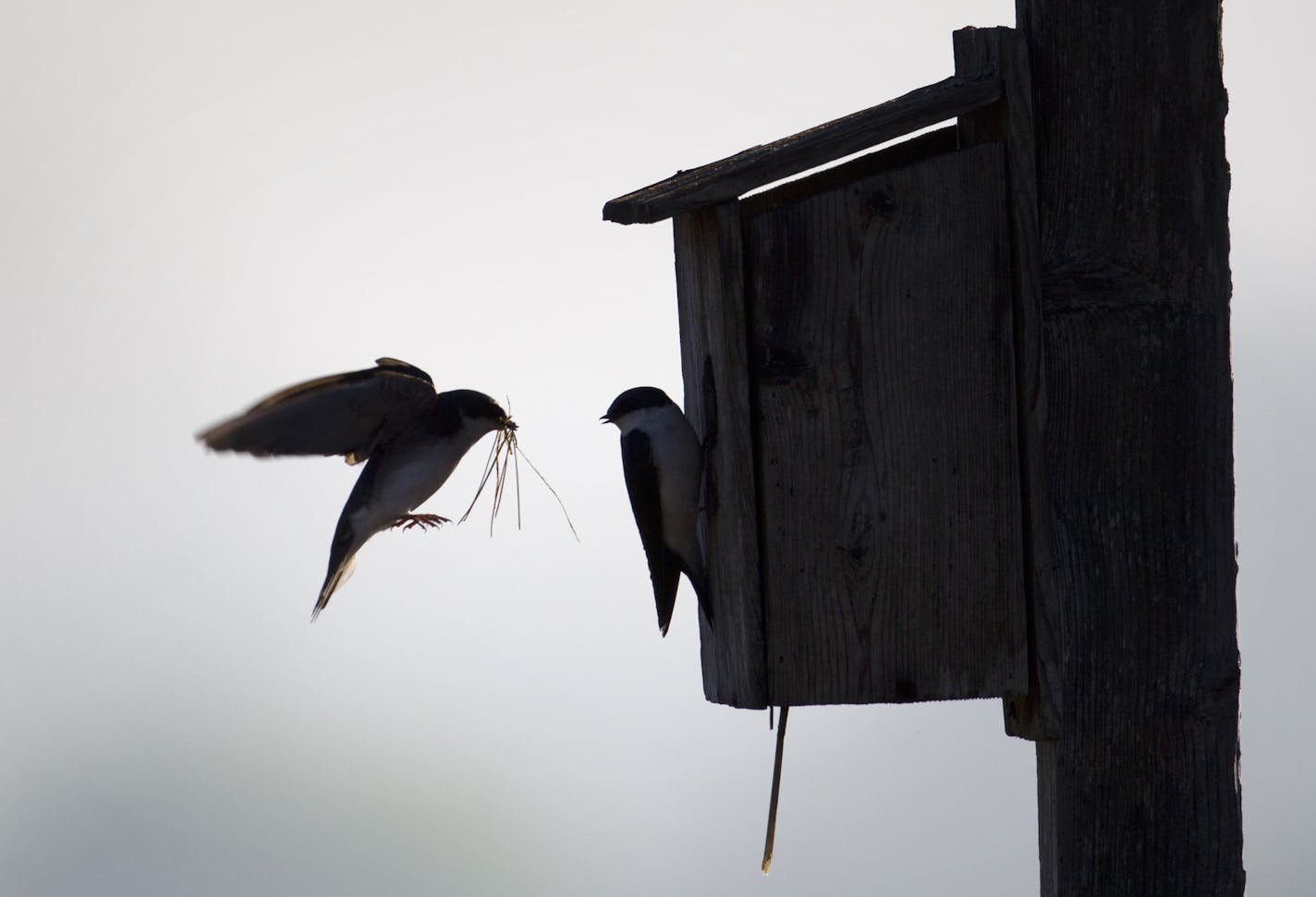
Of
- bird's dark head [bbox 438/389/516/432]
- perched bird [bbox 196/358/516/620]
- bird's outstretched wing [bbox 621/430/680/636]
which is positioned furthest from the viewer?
bird's dark head [bbox 438/389/516/432]

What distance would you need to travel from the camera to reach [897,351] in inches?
96.0

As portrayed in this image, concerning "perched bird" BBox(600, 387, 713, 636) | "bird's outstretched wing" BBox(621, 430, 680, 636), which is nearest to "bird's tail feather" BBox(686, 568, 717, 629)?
"perched bird" BBox(600, 387, 713, 636)

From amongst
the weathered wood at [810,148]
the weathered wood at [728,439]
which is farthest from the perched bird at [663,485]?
the weathered wood at [810,148]

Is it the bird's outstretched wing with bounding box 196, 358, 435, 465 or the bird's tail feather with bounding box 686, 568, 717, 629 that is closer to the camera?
the bird's tail feather with bounding box 686, 568, 717, 629

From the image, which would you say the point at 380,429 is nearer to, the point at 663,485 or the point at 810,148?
the point at 663,485

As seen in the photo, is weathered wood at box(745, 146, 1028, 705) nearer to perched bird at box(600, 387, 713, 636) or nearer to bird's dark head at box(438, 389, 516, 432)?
perched bird at box(600, 387, 713, 636)

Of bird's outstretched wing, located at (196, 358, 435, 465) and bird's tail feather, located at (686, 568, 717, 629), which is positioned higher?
bird's outstretched wing, located at (196, 358, 435, 465)

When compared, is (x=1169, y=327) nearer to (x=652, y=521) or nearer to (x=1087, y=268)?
(x=1087, y=268)

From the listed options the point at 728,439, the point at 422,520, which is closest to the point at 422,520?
the point at 422,520

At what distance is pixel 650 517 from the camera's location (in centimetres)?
298

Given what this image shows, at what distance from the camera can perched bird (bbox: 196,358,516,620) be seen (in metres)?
3.03

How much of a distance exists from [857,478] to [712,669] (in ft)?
1.62

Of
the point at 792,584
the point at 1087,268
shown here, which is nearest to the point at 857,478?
the point at 792,584

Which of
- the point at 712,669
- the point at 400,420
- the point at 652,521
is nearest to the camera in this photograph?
the point at 712,669
